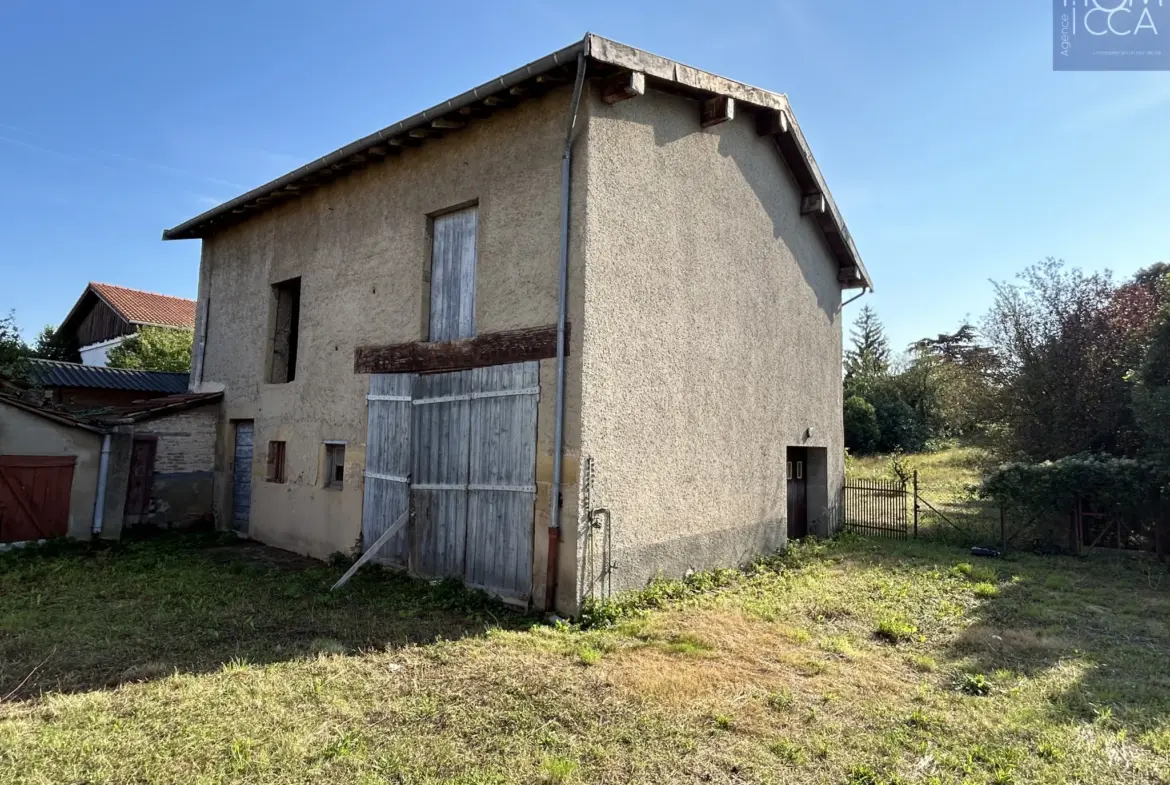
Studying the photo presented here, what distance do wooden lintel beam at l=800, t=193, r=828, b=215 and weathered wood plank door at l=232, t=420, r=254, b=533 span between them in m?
10.7

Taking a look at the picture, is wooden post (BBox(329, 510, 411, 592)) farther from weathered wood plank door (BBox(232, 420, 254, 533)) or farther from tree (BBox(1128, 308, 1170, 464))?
tree (BBox(1128, 308, 1170, 464))

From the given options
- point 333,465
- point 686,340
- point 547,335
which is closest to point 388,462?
point 333,465

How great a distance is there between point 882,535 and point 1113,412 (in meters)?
5.77

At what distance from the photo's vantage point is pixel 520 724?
14.0 feet

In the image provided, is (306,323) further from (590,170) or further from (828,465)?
(828,465)

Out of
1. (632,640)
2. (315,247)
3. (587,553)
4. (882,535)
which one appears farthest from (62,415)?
(882,535)

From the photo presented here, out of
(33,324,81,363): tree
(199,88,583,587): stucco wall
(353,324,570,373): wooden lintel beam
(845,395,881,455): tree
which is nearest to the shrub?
(199,88,583,587): stucco wall

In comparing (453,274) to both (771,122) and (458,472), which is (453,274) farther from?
(771,122)

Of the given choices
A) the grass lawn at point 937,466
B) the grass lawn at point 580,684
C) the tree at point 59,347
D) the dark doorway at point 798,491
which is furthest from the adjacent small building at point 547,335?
the tree at point 59,347

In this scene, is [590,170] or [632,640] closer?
[632,640]

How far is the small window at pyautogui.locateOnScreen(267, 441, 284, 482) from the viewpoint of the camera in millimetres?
10914

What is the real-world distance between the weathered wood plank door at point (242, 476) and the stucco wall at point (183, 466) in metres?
0.59

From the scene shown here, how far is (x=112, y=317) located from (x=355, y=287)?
22844 mm

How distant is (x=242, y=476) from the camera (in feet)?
38.6
